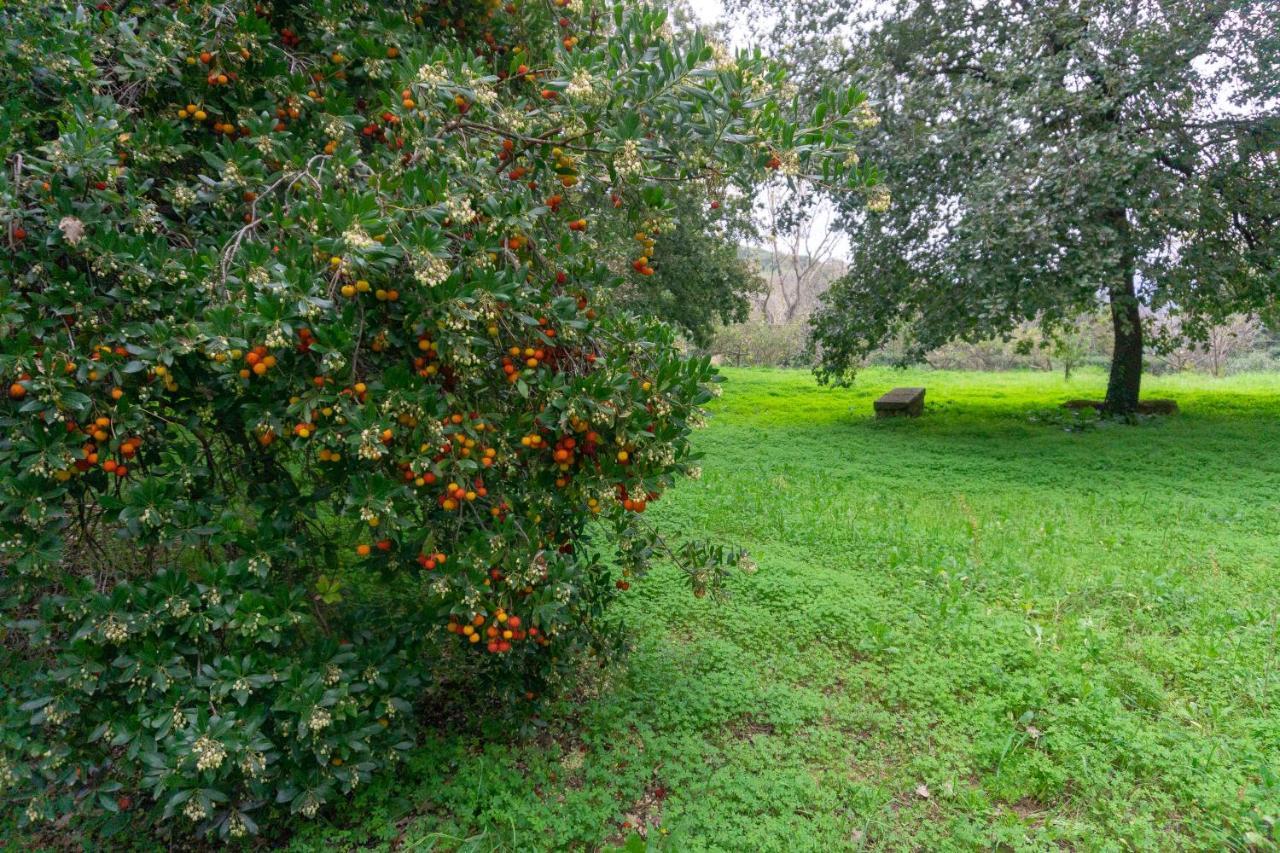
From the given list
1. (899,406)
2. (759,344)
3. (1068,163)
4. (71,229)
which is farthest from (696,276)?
(759,344)

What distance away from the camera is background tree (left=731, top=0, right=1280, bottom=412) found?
726 centimetres

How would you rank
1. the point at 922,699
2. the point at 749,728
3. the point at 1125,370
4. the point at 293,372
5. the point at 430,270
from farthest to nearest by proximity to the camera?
the point at 1125,370 → the point at 922,699 → the point at 749,728 → the point at 293,372 → the point at 430,270

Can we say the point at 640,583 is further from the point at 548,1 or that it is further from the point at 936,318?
the point at 936,318

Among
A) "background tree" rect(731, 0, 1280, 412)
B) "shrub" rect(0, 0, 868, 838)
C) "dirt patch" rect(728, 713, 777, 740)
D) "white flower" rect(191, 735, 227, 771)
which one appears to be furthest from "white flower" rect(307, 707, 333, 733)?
"background tree" rect(731, 0, 1280, 412)

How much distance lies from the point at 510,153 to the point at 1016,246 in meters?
6.04

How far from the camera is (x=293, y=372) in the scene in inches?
85.0

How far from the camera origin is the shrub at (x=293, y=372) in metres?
2.10

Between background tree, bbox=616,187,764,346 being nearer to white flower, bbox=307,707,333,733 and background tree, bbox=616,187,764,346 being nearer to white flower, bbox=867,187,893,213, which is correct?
white flower, bbox=867,187,893,213

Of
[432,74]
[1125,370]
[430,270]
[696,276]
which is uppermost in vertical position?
[696,276]

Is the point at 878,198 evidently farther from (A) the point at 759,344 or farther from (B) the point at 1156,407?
(A) the point at 759,344

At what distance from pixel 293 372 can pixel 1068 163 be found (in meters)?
7.80

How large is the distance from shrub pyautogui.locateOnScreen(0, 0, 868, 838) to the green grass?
549mm

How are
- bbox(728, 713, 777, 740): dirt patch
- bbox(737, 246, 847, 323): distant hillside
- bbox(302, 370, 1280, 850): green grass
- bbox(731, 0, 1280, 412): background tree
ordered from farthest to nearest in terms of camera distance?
1. bbox(737, 246, 847, 323): distant hillside
2. bbox(731, 0, 1280, 412): background tree
3. bbox(728, 713, 777, 740): dirt patch
4. bbox(302, 370, 1280, 850): green grass

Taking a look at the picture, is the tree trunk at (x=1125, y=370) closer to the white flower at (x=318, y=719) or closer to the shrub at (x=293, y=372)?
the shrub at (x=293, y=372)
